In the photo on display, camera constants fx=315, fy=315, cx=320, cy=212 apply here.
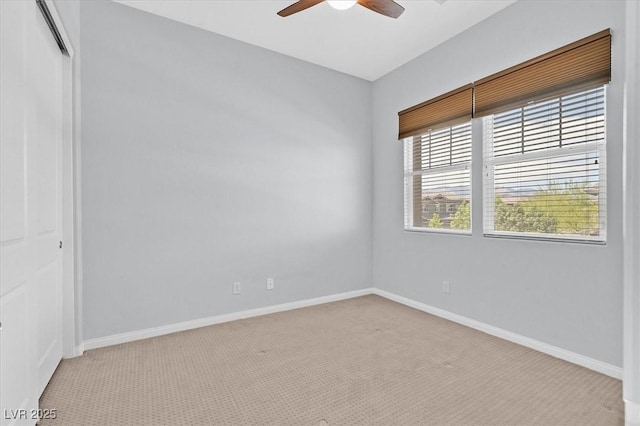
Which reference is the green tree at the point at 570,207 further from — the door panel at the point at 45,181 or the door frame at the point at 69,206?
the door frame at the point at 69,206

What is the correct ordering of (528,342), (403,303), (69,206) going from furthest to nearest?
(403,303)
(528,342)
(69,206)

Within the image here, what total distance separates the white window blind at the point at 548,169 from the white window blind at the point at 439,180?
271mm

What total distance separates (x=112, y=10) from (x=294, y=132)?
1933mm

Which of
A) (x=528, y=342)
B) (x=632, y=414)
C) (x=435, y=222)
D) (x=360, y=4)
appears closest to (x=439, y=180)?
(x=435, y=222)

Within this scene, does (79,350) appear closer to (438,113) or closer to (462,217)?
(462,217)

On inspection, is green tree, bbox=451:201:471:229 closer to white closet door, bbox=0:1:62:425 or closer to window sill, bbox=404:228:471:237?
window sill, bbox=404:228:471:237

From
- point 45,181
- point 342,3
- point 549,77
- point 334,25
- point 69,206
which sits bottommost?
point 69,206

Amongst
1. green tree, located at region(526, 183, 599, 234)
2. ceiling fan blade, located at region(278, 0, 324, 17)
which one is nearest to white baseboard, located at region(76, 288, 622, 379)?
green tree, located at region(526, 183, 599, 234)

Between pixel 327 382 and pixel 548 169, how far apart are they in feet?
7.78

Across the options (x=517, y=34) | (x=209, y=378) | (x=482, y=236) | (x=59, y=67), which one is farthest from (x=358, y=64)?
(x=209, y=378)

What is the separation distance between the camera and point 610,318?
2.19 m

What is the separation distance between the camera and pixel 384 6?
2123 millimetres

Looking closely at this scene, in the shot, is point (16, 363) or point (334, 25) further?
point (334, 25)

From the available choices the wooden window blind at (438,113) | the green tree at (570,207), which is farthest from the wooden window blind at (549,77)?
the green tree at (570,207)
